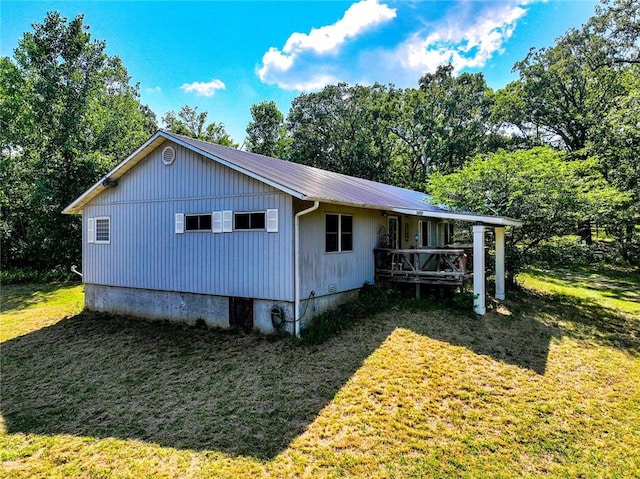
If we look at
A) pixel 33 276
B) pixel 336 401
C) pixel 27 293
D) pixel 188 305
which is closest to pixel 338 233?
pixel 188 305

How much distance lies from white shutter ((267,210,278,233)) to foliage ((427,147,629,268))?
26.1 feet

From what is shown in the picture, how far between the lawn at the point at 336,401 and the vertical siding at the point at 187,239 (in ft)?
4.36

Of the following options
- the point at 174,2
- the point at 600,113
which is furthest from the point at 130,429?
the point at 600,113

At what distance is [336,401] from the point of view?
5.29 m

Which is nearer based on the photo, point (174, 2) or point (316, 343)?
point (316, 343)

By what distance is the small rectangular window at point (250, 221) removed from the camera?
8.06 m

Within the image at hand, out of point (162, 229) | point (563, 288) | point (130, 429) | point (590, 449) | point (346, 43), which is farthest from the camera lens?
point (346, 43)

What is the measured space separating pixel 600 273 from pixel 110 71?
31002 millimetres

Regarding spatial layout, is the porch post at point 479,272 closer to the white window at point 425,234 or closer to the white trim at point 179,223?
the white window at point 425,234

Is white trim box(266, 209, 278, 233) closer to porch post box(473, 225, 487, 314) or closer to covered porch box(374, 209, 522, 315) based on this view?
covered porch box(374, 209, 522, 315)

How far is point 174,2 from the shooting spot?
1123 cm

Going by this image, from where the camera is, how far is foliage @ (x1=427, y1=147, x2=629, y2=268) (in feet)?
38.0

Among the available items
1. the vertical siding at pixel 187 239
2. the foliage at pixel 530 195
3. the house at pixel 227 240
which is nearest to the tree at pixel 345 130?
the foliage at pixel 530 195

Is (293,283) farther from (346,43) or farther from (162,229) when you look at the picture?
(346,43)
